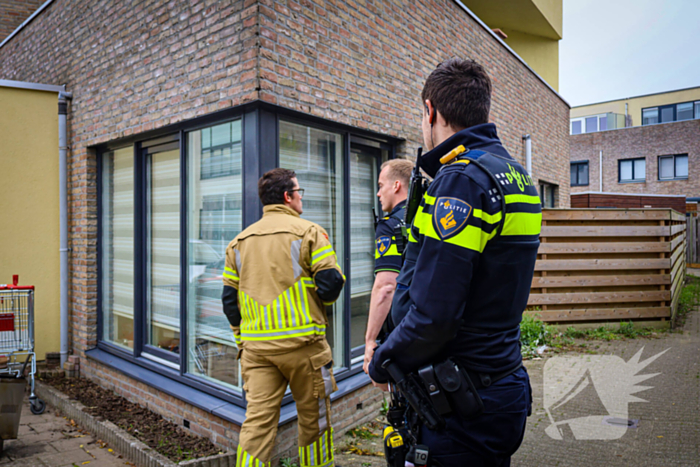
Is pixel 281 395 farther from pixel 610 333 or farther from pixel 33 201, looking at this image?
pixel 610 333

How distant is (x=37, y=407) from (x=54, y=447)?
105cm

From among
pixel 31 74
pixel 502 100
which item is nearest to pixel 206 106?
pixel 31 74

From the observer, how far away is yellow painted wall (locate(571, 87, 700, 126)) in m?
32.9

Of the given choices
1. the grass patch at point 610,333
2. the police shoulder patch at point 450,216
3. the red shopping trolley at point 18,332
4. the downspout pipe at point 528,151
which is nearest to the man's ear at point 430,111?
the police shoulder patch at point 450,216

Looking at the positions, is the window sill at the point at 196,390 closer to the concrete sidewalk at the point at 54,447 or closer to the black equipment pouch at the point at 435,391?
the concrete sidewalk at the point at 54,447

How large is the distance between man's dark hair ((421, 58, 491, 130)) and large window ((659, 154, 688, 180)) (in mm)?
32012

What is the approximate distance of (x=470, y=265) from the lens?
170 cm

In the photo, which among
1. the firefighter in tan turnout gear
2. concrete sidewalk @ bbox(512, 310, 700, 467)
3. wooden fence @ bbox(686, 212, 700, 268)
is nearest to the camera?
the firefighter in tan turnout gear

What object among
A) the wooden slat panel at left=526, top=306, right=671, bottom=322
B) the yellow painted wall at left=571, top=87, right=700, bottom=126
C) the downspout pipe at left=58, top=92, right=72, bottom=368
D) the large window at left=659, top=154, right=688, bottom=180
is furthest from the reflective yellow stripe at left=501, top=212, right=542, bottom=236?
the yellow painted wall at left=571, top=87, right=700, bottom=126

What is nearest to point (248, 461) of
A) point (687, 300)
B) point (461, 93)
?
point (461, 93)

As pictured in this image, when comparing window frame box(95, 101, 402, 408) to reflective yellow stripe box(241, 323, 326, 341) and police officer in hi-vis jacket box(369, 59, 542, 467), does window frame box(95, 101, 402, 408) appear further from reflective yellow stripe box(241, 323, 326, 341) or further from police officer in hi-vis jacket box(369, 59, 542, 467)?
police officer in hi-vis jacket box(369, 59, 542, 467)

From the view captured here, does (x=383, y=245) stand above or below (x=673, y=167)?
below

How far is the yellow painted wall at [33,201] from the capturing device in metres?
6.26

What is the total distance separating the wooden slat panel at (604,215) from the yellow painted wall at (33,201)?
733cm
